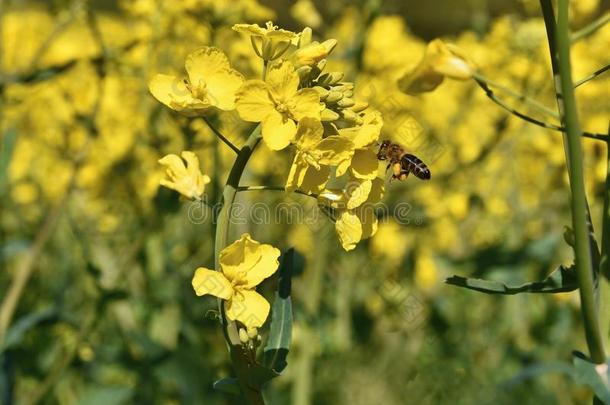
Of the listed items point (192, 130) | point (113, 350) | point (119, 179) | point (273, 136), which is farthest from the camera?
point (119, 179)

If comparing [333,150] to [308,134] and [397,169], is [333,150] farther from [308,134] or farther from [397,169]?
[397,169]

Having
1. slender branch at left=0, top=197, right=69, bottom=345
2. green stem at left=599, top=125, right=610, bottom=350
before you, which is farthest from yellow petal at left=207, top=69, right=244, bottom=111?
slender branch at left=0, top=197, right=69, bottom=345

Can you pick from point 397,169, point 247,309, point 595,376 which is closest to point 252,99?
point 247,309

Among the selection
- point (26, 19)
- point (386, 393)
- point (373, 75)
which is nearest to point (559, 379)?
point (386, 393)

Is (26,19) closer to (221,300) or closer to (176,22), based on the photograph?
(176,22)

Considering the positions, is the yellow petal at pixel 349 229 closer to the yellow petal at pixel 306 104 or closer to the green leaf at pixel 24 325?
the yellow petal at pixel 306 104
